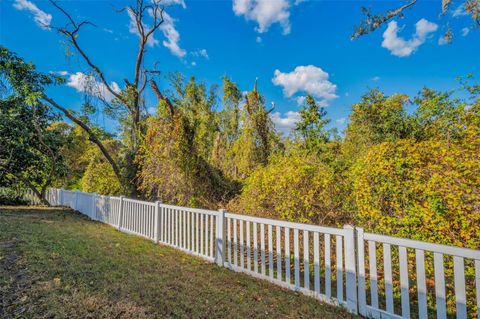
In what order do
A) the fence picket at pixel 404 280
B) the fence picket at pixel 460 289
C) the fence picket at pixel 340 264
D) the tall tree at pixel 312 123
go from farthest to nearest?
the tall tree at pixel 312 123 < the fence picket at pixel 340 264 < the fence picket at pixel 404 280 < the fence picket at pixel 460 289

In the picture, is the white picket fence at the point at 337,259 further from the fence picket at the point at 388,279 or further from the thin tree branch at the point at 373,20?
the thin tree branch at the point at 373,20

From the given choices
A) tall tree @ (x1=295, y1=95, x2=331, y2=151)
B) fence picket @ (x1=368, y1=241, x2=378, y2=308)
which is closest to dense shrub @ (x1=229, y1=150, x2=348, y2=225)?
fence picket @ (x1=368, y1=241, x2=378, y2=308)

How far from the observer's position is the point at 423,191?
2979mm

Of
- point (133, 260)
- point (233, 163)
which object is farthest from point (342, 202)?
point (233, 163)

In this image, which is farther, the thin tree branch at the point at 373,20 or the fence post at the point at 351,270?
the thin tree branch at the point at 373,20

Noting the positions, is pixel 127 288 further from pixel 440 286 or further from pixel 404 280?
pixel 440 286

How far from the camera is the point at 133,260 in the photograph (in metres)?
4.20

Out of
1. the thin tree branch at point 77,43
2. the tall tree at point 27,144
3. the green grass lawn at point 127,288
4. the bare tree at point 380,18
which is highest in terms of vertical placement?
the thin tree branch at point 77,43

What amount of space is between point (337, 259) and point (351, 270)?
0.18 meters

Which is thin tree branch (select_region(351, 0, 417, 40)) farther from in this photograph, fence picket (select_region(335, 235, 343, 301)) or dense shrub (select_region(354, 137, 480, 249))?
fence picket (select_region(335, 235, 343, 301))

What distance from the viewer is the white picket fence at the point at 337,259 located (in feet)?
7.36

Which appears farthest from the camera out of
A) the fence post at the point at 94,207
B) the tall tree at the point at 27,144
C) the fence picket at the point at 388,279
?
the tall tree at the point at 27,144

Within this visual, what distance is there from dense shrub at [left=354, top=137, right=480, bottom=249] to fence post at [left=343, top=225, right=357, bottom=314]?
837 mm

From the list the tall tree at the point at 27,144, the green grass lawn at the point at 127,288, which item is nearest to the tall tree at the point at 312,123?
the green grass lawn at the point at 127,288
